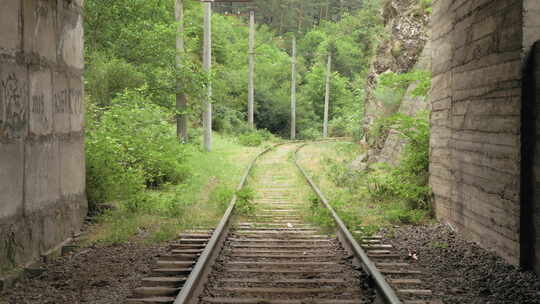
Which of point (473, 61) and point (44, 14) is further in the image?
point (473, 61)

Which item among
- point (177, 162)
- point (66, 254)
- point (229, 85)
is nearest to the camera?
point (66, 254)

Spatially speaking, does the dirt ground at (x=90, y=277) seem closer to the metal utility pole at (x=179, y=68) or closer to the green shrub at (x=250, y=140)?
the metal utility pole at (x=179, y=68)

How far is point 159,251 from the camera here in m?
6.73

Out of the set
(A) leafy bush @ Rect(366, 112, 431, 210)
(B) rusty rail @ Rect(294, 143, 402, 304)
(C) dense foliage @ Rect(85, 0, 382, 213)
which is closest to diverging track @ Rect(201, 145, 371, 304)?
(B) rusty rail @ Rect(294, 143, 402, 304)

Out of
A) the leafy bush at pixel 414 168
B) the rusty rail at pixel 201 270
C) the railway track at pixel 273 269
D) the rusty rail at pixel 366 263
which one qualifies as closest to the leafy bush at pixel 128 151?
the railway track at pixel 273 269

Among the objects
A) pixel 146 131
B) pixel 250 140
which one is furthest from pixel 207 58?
pixel 146 131

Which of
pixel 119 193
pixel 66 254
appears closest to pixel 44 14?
pixel 66 254

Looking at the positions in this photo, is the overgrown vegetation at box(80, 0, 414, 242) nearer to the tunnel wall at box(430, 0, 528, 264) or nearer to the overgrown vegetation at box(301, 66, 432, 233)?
the overgrown vegetation at box(301, 66, 432, 233)

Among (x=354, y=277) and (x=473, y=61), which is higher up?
(x=473, y=61)

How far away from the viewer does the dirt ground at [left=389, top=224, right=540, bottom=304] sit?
193 inches

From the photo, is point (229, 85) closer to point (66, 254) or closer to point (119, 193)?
point (119, 193)

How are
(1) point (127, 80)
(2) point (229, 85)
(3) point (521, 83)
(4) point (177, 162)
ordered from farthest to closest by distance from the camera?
(2) point (229, 85) < (1) point (127, 80) < (4) point (177, 162) < (3) point (521, 83)

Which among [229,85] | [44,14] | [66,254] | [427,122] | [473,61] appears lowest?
[66,254]

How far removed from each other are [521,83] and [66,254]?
596 centimetres
